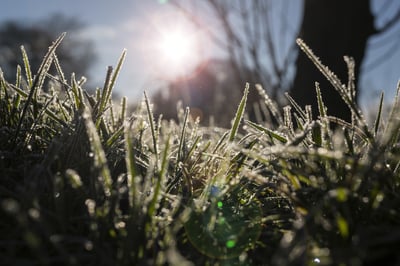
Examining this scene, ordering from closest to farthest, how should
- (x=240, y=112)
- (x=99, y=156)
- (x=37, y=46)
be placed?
(x=99, y=156) < (x=240, y=112) < (x=37, y=46)

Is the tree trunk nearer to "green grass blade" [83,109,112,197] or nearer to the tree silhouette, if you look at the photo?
the tree silhouette

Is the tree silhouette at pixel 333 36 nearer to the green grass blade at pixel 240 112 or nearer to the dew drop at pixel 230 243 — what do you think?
the green grass blade at pixel 240 112

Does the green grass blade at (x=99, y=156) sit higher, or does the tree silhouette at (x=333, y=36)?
the tree silhouette at (x=333, y=36)

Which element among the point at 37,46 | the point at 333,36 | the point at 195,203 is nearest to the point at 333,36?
the point at 333,36

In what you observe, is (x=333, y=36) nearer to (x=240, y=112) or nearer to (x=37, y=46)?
(x=240, y=112)

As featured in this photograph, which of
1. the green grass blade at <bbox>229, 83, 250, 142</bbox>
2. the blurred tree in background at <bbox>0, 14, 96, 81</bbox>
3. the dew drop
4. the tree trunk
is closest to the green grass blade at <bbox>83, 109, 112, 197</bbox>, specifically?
the dew drop

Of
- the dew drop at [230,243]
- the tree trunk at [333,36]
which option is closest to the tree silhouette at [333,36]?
the tree trunk at [333,36]
